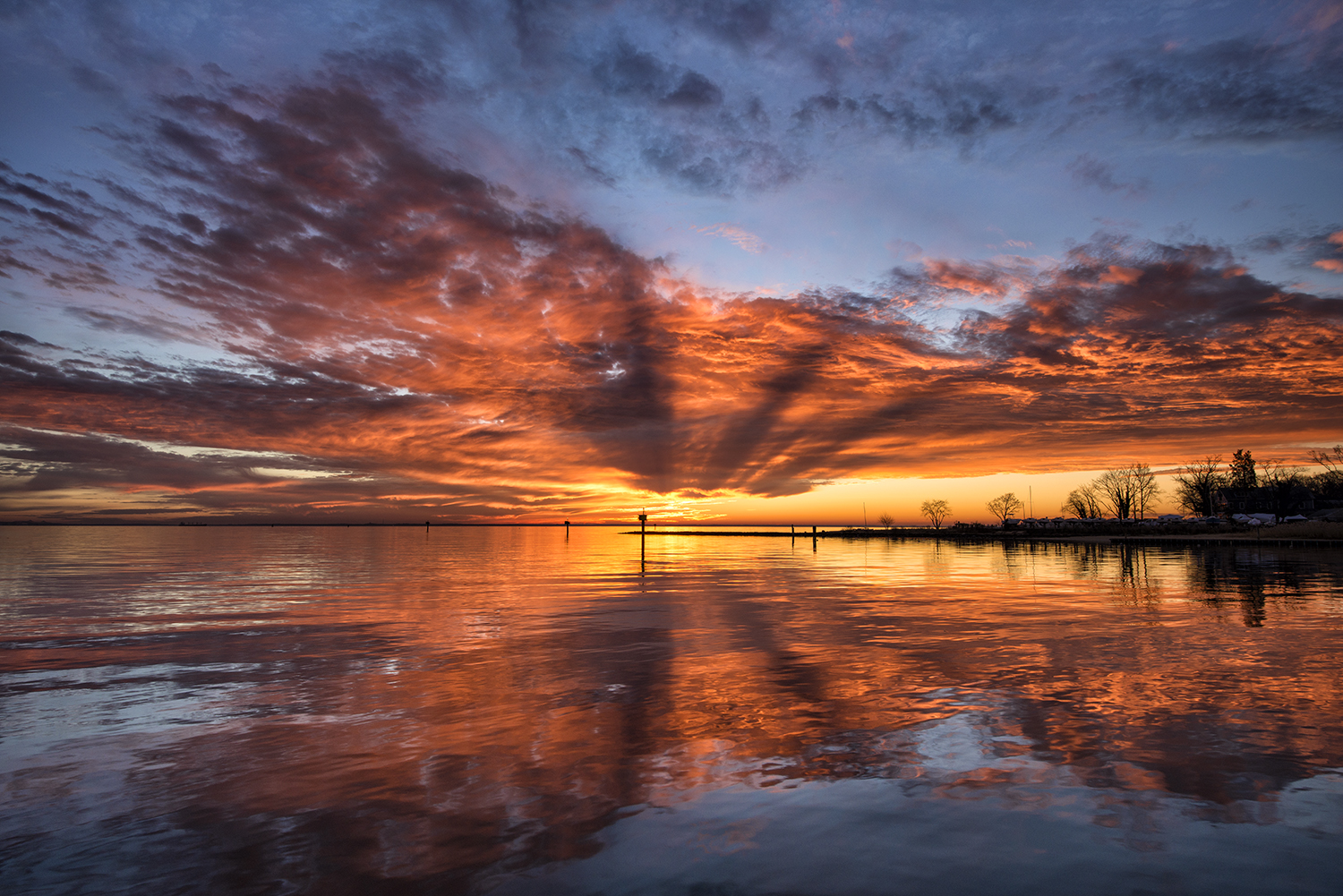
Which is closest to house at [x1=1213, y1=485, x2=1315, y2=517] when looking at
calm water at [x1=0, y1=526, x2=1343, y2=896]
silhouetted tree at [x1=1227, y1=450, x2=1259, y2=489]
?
silhouetted tree at [x1=1227, y1=450, x2=1259, y2=489]

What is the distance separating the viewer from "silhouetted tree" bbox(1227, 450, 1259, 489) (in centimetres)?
15388

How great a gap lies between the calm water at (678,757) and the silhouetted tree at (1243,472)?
174 m

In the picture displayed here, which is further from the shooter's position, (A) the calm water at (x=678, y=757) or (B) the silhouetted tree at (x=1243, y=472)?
(B) the silhouetted tree at (x=1243, y=472)

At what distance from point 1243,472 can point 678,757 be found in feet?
656

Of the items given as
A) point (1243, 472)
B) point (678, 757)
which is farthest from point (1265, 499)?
point (678, 757)

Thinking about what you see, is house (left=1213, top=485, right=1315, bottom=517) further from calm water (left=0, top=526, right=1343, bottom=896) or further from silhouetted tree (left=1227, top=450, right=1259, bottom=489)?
calm water (left=0, top=526, right=1343, bottom=896)

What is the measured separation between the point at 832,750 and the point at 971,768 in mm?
1875

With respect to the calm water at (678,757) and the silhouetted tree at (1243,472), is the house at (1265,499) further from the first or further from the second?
the calm water at (678,757)

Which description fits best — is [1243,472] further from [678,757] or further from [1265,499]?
[678,757]

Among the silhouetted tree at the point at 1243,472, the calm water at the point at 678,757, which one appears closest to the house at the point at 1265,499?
the silhouetted tree at the point at 1243,472

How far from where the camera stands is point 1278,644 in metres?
17.4

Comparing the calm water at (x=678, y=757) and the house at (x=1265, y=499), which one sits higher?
the house at (x=1265, y=499)

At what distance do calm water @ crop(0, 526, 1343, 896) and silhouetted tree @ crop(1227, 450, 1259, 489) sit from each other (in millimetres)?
173607

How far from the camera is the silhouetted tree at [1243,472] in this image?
505 feet
